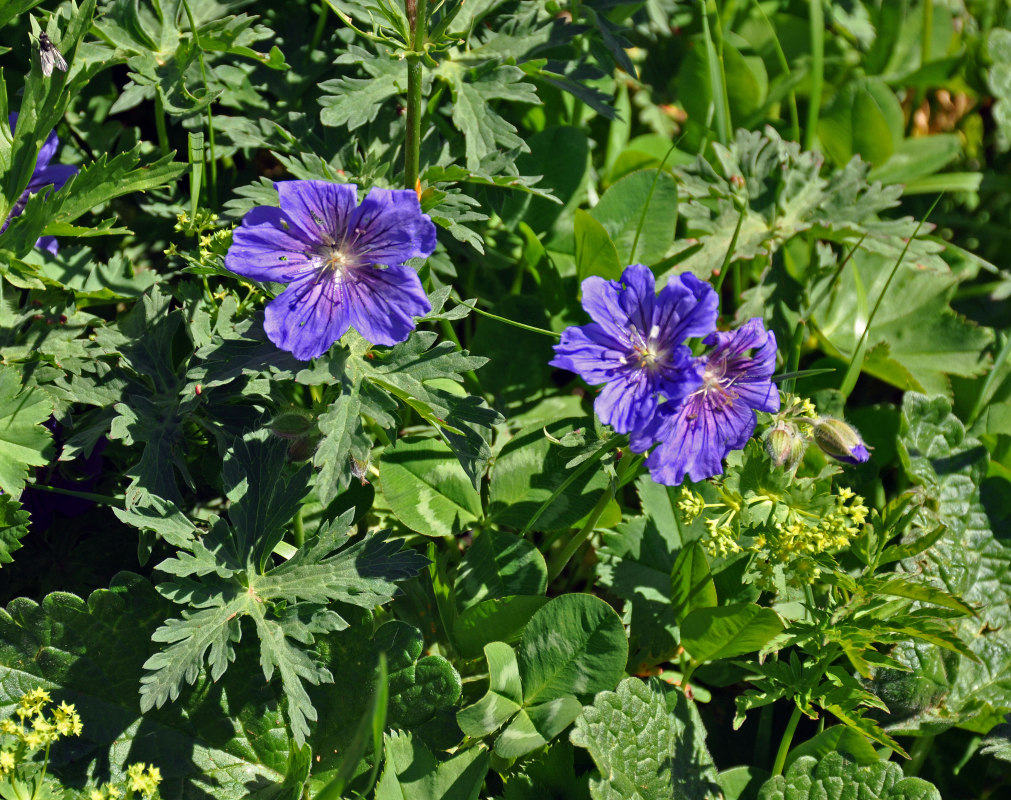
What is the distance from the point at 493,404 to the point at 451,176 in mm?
819

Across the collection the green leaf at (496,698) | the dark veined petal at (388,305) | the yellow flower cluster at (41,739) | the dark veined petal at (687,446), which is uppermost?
the dark veined petal at (388,305)

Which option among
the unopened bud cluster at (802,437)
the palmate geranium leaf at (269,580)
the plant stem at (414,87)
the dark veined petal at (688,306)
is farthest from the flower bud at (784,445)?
the plant stem at (414,87)

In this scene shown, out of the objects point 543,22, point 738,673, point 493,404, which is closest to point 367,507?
point 493,404

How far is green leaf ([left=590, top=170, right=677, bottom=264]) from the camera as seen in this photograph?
3057mm

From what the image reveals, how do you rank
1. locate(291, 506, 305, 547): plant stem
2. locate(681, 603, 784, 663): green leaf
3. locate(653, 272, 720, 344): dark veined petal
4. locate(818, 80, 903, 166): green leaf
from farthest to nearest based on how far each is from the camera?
locate(818, 80, 903, 166): green leaf → locate(291, 506, 305, 547): plant stem → locate(681, 603, 784, 663): green leaf → locate(653, 272, 720, 344): dark veined petal

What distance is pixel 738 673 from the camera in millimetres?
2672

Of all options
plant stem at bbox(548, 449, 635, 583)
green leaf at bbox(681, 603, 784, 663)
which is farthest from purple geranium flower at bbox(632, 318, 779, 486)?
green leaf at bbox(681, 603, 784, 663)

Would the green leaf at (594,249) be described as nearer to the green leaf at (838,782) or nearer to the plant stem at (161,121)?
the plant stem at (161,121)

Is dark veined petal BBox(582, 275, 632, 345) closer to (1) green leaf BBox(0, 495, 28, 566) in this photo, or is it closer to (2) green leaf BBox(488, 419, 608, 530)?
(2) green leaf BBox(488, 419, 608, 530)

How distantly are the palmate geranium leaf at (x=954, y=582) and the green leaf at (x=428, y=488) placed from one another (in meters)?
1.21

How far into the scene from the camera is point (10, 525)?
224 cm

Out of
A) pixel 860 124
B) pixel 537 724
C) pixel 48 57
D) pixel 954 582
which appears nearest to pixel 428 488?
pixel 537 724

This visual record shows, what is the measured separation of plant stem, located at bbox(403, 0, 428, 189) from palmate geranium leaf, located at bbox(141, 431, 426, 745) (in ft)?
2.54

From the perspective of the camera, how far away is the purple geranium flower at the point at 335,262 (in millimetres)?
1997
